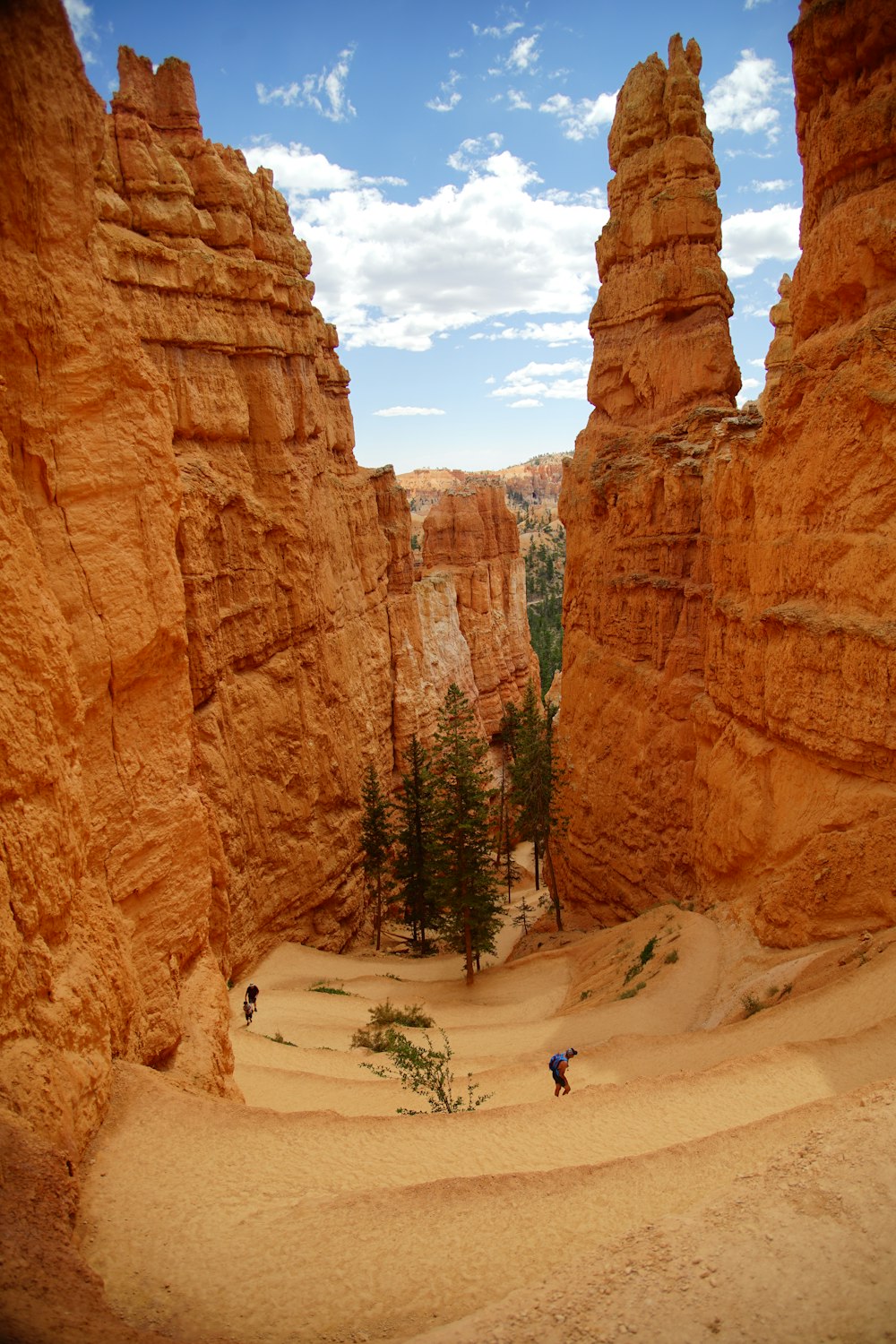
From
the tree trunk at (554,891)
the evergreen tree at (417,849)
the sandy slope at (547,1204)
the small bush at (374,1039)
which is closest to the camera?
the sandy slope at (547,1204)

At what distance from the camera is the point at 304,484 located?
88.9 feet

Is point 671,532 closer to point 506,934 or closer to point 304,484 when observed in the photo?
point 304,484

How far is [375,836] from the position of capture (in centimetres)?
2891

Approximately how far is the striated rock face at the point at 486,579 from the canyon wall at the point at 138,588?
26.2 meters

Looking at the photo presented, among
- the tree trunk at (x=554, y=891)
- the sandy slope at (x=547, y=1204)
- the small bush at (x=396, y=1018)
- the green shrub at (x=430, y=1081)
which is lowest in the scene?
the tree trunk at (x=554, y=891)

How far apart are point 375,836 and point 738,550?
16.2m

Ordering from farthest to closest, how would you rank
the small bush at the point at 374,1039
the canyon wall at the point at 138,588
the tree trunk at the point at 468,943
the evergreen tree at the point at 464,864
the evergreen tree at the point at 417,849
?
the evergreen tree at the point at 417,849, the evergreen tree at the point at 464,864, the tree trunk at the point at 468,943, the small bush at the point at 374,1039, the canyon wall at the point at 138,588

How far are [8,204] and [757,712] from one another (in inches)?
622

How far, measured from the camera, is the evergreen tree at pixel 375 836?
2888 cm

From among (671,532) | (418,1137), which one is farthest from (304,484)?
(418,1137)

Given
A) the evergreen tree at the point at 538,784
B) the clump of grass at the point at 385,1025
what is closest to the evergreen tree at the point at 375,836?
the evergreen tree at the point at 538,784

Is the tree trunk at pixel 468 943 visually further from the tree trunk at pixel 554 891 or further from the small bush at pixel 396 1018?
the small bush at pixel 396 1018

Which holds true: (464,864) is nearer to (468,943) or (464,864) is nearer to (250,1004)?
(468,943)

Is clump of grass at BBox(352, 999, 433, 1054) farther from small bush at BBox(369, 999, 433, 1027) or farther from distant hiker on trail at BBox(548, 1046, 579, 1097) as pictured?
distant hiker on trail at BBox(548, 1046, 579, 1097)
